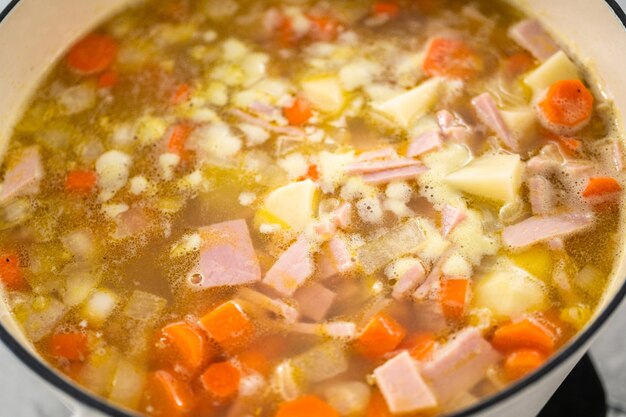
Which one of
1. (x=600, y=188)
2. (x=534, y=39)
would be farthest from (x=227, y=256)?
(x=534, y=39)

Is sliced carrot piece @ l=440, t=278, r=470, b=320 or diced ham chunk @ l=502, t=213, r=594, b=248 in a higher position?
sliced carrot piece @ l=440, t=278, r=470, b=320

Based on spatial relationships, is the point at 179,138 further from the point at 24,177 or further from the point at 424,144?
the point at 424,144

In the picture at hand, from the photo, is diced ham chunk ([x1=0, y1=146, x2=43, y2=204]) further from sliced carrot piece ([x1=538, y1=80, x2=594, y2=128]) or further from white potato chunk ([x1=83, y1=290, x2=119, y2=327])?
sliced carrot piece ([x1=538, y1=80, x2=594, y2=128])

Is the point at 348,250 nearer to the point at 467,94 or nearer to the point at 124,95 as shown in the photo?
the point at 467,94

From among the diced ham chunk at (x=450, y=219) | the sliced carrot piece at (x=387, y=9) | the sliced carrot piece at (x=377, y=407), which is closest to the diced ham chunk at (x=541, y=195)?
the diced ham chunk at (x=450, y=219)

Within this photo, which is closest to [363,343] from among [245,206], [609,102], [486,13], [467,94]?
[245,206]

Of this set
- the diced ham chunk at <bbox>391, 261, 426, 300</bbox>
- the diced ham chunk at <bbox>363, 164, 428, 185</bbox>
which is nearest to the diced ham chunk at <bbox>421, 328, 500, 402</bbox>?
the diced ham chunk at <bbox>391, 261, 426, 300</bbox>
